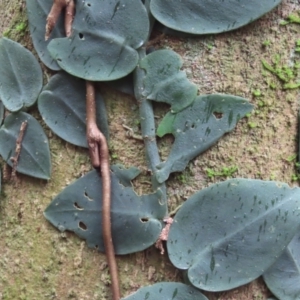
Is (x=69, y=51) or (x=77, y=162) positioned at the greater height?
(x=69, y=51)

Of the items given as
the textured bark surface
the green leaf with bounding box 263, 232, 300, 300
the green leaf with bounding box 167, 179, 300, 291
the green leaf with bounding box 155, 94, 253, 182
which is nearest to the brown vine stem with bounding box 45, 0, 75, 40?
the textured bark surface

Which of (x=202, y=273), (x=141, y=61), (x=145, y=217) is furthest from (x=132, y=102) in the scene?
(x=202, y=273)

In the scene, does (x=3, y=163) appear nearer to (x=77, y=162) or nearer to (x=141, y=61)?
(x=77, y=162)

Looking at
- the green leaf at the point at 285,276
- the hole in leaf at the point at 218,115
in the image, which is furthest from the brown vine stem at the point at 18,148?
the green leaf at the point at 285,276

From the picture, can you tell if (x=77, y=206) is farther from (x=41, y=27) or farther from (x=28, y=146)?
(x=41, y=27)

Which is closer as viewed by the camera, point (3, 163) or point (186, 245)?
point (186, 245)

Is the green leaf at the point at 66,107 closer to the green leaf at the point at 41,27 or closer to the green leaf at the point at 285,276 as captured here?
the green leaf at the point at 41,27
